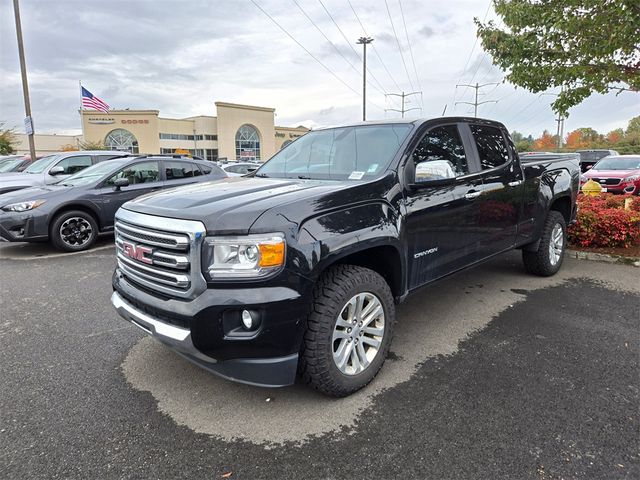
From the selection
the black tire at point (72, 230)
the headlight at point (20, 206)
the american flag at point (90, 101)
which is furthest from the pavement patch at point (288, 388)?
the american flag at point (90, 101)

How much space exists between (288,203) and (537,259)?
3932 millimetres

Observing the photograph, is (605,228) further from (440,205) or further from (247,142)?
(247,142)

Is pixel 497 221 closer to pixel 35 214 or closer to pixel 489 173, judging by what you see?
pixel 489 173

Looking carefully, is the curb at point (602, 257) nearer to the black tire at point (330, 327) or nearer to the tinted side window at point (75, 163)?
the black tire at point (330, 327)

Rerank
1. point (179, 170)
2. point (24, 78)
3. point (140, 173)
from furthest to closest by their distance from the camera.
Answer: point (24, 78), point (179, 170), point (140, 173)

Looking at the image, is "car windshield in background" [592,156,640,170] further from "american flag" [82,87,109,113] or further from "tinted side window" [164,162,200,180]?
"american flag" [82,87,109,113]

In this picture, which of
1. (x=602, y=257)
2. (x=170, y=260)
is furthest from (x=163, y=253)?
(x=602, y=257)

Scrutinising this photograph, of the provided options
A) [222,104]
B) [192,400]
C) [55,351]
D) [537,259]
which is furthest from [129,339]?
[222,104]

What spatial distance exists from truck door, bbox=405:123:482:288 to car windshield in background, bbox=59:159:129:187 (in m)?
6.20

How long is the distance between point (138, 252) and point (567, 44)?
777 centimetres

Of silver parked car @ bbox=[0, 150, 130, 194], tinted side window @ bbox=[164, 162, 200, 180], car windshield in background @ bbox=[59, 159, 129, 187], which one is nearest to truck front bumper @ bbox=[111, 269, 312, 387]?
car windshield in background @ bbox=[59, 159, 129, 187]

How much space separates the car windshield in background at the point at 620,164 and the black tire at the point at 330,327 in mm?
14144

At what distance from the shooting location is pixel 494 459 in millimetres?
2246

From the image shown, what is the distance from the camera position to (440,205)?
3443 mm
